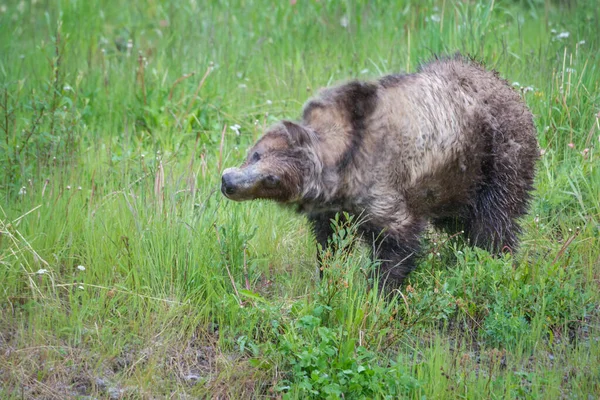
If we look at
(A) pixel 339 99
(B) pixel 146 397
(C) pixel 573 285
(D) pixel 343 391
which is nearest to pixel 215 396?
(B) pixel 146 397

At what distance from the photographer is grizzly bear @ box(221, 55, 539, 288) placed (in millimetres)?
4641

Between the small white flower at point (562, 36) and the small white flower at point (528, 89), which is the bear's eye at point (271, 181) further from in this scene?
the small white flower at point (562, 36)

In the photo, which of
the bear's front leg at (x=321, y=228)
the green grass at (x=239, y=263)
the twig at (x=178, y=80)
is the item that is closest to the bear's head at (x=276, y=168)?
the bear's front leg at (x=321, y=228)

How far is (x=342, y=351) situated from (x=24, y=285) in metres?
1.97

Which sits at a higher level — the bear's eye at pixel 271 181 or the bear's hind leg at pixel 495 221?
the bear's eye at pixel 271 181

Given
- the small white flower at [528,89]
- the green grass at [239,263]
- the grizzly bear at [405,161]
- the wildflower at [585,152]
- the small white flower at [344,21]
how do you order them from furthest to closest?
1. the small white flower at [344,21]
2. the small white flower at [528,89]
3. the wildflower at [585,152]
4. the grizzly bear at [405,161]
5. the green grass at [239,263]

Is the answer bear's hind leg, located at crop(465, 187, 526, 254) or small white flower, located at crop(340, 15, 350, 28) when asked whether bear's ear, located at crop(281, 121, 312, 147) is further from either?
small white flower, located at crop(340, 15, 350, 28)

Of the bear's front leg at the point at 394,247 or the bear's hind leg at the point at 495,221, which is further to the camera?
→ the bear's hind leg at the point at 495,221

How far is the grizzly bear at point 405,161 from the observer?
4.64 m

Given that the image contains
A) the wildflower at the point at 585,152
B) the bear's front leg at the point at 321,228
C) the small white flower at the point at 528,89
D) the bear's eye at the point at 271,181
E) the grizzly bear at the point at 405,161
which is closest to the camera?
the bear's eye at the point at 271,181

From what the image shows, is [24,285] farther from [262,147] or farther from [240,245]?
[262,147]

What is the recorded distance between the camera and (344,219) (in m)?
4.88

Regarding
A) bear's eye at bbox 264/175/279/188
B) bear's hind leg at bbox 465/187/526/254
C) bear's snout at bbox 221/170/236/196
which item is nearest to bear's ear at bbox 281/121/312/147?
bear's eye at bbox 264/175/279/188

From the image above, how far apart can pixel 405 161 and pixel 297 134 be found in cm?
68
